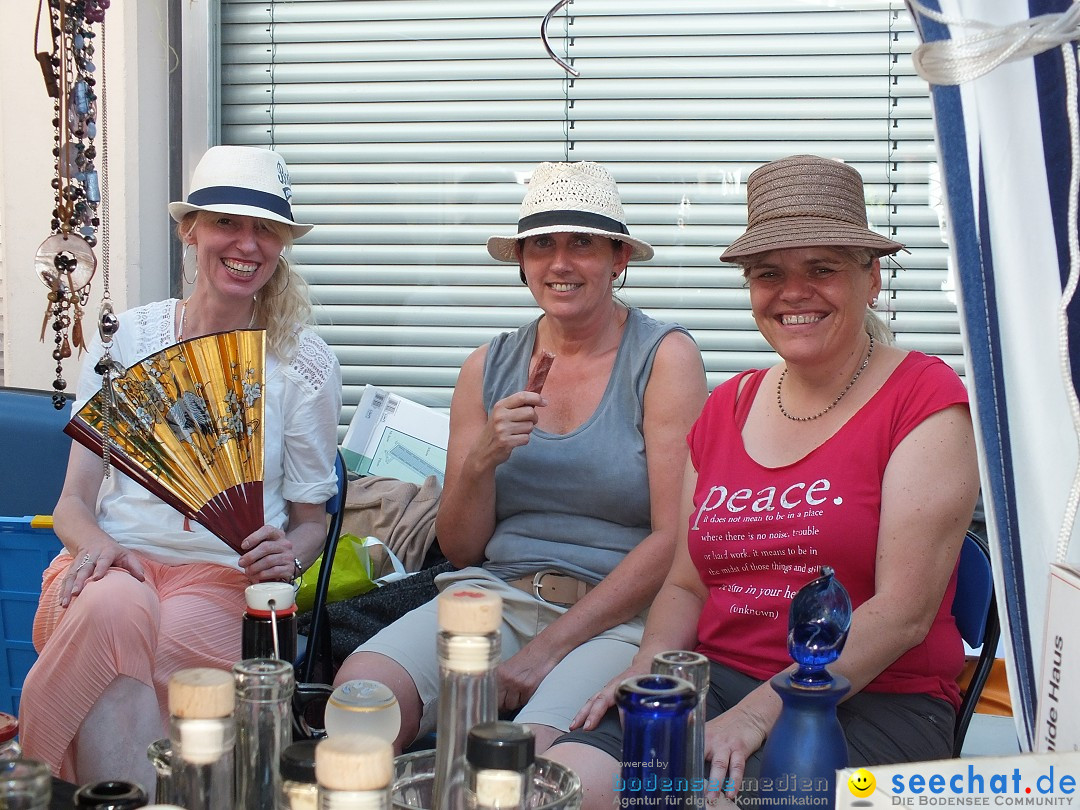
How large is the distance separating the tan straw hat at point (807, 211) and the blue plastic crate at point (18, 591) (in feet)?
5.90

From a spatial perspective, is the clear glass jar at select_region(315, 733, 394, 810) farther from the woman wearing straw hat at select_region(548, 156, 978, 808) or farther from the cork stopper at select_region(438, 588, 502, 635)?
the woman wearing straw hat at select_region(548, 156, 978, 808)

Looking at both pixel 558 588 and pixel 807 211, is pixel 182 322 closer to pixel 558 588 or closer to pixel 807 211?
pixel 558 588

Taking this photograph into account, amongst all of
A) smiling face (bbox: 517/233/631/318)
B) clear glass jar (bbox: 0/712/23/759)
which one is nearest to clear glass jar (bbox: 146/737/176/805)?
clear glass jar (bbox: 0/712/23/759)

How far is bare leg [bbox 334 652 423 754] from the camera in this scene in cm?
213

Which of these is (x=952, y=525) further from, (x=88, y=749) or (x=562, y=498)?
(x=88, y=749)

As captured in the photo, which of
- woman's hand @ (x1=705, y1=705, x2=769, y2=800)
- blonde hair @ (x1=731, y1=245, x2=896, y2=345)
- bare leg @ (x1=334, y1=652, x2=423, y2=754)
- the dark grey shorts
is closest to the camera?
woman's hand @ (x1=705, y1=705, x2=769, y2=800)

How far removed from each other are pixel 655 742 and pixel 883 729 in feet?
3.17

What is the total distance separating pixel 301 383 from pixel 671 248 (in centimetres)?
180

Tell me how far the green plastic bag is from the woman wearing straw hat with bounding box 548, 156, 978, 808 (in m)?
0.99

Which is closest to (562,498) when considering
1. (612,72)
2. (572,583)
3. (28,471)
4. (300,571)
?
(572,583)

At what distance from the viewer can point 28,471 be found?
3.10 meters

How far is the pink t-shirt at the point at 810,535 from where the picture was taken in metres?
1.82

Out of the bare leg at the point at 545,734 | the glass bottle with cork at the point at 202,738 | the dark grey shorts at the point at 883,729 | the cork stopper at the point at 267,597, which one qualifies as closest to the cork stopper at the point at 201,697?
the glass bottle with cork at the point at 202,738

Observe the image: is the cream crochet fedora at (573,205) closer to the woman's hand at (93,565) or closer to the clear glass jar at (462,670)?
the woman's hand at (93,565)
